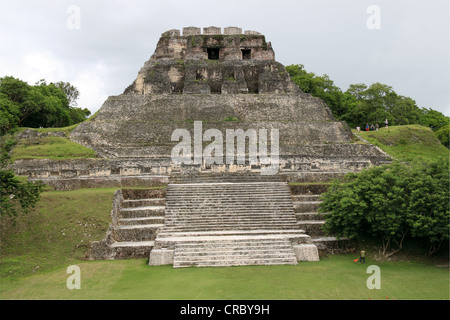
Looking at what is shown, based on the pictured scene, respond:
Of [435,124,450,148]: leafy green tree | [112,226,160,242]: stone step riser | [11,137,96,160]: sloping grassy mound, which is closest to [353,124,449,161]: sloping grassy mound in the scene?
[435,124,450,148]: leafy green tree

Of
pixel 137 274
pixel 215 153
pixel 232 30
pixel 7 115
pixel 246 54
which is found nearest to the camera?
pixel 137 274

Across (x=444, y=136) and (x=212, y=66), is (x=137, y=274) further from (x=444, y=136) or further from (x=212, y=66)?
(x=444, y=136)

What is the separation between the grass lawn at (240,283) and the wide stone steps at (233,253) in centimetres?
31

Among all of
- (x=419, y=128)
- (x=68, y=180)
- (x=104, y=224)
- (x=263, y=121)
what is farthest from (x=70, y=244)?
(x=419, y=128)

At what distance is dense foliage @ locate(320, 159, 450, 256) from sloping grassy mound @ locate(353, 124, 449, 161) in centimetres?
986

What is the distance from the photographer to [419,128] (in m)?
22.1

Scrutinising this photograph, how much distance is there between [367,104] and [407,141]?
9.47m

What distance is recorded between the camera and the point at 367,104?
29.8 m

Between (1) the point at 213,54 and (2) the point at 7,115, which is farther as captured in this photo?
(1) the point at 213,54

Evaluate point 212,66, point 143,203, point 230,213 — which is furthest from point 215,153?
point 212,66

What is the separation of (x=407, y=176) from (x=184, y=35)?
74.7 feet

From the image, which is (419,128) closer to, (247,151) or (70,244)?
(247,151)

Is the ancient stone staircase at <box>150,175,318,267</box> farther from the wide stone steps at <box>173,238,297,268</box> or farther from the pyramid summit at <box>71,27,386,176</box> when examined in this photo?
the pyramid summit at <box>71,27,386,176</box>

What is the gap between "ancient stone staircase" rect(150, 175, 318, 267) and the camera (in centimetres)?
958
